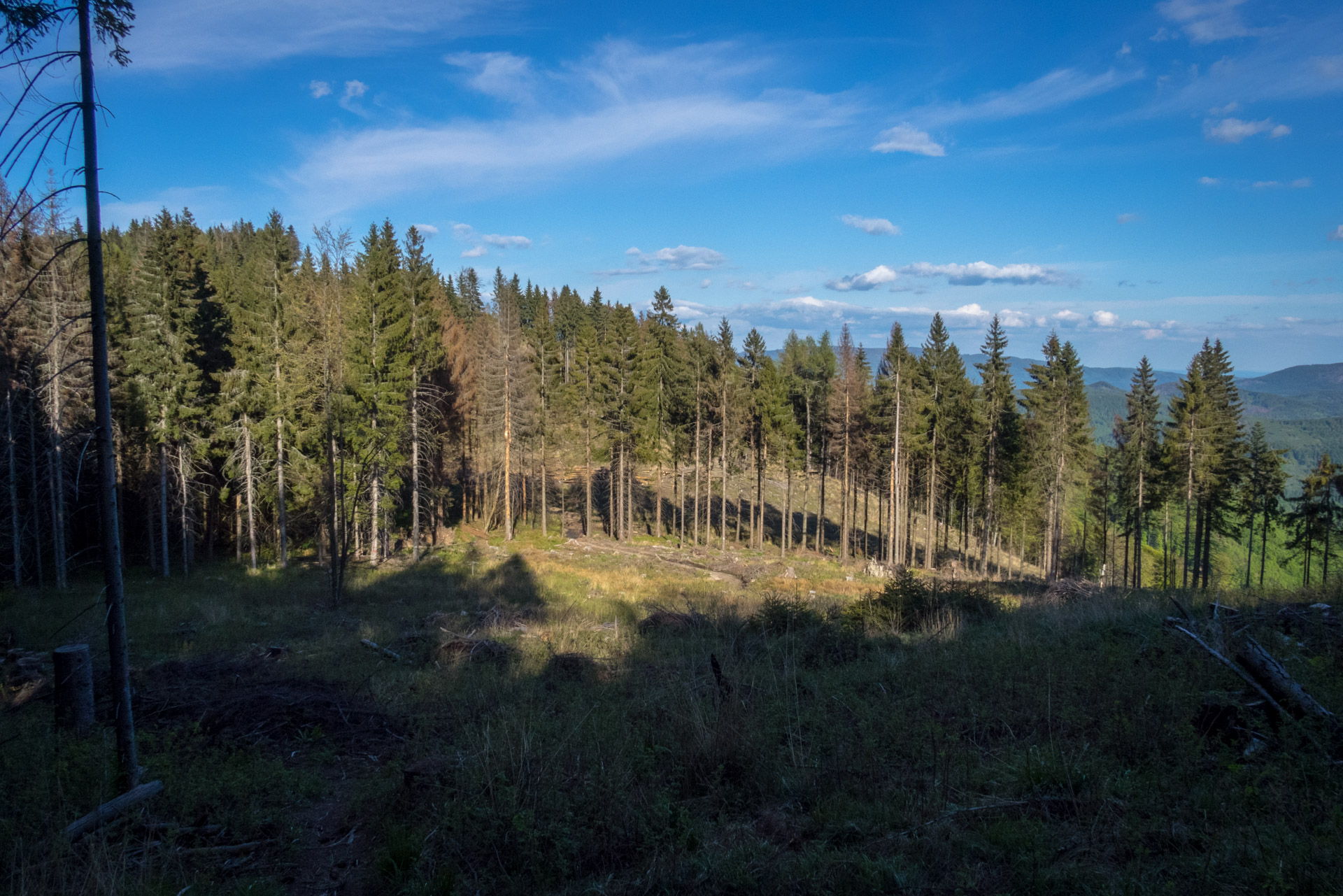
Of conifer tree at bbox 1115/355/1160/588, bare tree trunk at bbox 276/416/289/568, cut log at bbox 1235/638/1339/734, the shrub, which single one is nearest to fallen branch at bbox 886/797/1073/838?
cut log at bbox 1235/638/1339/734

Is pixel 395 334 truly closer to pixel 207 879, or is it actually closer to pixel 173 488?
pixel 173 488

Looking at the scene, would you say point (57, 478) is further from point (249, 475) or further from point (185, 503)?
point (249, 475)

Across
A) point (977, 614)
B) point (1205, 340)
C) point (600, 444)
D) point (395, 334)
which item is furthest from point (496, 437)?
point (1205, 340)

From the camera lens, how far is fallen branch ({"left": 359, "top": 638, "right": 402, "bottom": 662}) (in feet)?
39.9

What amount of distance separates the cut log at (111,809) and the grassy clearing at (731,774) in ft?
0.42

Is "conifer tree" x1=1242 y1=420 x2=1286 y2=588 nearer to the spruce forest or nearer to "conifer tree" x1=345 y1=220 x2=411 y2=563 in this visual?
the spruce forest

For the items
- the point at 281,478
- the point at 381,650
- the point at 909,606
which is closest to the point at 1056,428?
the point at 909,606

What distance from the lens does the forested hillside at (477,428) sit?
23516mm

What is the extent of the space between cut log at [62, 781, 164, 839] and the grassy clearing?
0.13m

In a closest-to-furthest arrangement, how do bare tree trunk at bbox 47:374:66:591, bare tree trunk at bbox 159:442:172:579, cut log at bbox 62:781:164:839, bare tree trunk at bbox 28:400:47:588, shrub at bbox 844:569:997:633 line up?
cut log at bbox 62:781:164:839, shrub at bbox 844:569:997:633, bare tree trunk at bbox 47:374:66:591, bare tree trunk at bbox 28:400:47:588, bare tree trunk at bbox 159:442:172:579

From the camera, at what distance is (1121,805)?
15.2 ft

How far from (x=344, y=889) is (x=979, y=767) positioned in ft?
17.1

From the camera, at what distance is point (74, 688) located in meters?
7.32

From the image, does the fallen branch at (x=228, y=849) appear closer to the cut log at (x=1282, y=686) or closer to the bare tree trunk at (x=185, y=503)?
the cut log at (x=1282, y=686)
